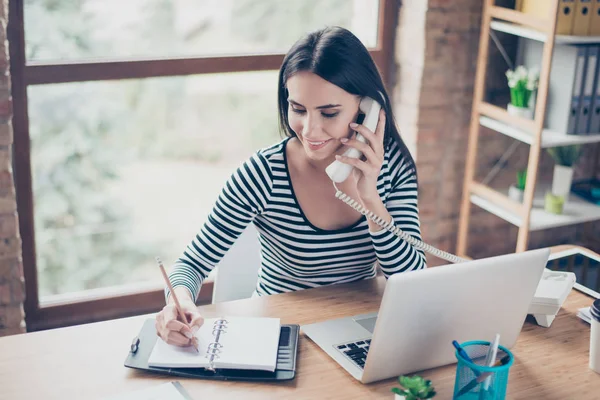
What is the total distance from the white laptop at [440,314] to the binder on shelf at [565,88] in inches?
57.9

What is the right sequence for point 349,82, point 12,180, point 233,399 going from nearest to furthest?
point 233,399 → point 349,82 → point 12,180

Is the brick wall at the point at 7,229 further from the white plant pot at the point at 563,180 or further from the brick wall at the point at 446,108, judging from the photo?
the white plant pot at the point at 563,180

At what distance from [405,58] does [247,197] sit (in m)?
1.41

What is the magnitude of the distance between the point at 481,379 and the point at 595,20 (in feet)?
6.31

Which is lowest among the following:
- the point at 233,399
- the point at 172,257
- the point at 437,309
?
the point at 172,257

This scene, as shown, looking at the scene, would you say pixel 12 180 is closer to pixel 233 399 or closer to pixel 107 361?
pixel 107 361

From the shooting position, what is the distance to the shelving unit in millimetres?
2678

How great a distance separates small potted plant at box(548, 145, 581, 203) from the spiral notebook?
69.4 inches

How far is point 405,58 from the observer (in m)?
3.01

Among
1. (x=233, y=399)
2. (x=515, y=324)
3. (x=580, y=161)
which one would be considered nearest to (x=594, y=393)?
(x=515, y=324)

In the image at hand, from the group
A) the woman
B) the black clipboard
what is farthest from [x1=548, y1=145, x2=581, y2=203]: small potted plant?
the black clipboard

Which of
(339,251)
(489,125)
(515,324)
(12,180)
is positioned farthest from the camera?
(489,125)

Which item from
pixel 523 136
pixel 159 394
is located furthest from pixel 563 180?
pixel 159 394

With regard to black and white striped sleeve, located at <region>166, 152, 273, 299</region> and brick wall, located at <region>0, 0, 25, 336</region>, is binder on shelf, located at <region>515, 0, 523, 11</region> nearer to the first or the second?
black and white striped sleeve, located at <region>166, 152, 273, 299</region>
